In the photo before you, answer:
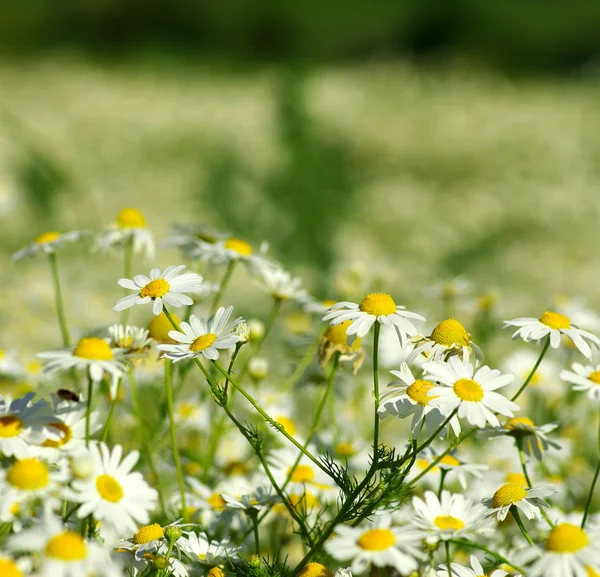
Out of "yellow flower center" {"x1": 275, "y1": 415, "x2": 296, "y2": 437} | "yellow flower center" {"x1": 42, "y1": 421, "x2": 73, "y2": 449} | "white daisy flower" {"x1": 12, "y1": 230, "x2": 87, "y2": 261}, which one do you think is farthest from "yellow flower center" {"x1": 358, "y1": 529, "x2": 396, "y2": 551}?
"white daisy flower" {"x1": 12, "y1": 230, "x2": 87, "y2": 261}

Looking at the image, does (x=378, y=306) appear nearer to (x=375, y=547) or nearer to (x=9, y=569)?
(x=375, y=547)

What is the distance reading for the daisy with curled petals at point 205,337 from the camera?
3.70ft

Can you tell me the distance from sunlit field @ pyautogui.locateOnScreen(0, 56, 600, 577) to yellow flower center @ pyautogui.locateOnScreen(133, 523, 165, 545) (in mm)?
15

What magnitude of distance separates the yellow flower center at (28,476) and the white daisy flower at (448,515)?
0.55 meters

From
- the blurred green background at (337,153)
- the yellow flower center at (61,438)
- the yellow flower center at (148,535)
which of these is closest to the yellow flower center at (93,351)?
the yellow flower center at (61,438)

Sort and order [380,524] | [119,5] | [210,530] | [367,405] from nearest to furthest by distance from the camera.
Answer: [380,524]
[210,530]
[367,405]
[119,5]

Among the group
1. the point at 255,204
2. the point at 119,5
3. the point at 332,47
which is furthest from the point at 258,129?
the point at 119,5

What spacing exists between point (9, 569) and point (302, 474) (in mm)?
764

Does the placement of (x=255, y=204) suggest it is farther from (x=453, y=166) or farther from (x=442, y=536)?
(x=442, y=536)

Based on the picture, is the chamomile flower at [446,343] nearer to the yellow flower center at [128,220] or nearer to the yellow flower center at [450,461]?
the yellow flower center at [450,461]

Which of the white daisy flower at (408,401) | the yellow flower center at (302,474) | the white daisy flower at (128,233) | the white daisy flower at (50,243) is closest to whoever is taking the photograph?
the white daisy flower at (408,401)

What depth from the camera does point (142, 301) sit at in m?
1.25

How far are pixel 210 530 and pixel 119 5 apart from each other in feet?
65.7

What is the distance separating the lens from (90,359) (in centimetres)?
113
